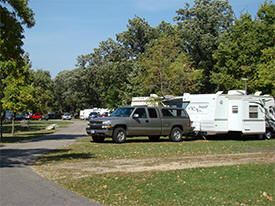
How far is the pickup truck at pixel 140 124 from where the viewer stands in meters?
19.0

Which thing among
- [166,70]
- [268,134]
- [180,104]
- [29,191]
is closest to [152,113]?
[180,104]

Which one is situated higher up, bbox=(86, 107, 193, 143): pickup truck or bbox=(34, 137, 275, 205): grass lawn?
bbox=(86, 107, 193, 143): pickup truck

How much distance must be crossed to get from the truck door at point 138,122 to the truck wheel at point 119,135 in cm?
38

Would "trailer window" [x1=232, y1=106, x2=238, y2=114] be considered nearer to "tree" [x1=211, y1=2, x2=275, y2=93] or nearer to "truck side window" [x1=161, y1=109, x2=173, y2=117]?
"truck side window" [x1=161, y1=109, x2=173, y2=117]

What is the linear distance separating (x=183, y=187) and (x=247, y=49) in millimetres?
35307

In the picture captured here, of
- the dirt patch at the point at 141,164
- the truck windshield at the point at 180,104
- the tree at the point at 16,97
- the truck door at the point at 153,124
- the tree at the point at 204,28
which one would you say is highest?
the tree at the point at 204,28

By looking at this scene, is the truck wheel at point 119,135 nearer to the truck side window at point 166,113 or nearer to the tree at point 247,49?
the truck side window at point 166,113

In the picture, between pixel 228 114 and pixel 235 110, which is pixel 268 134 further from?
pixel 228 114

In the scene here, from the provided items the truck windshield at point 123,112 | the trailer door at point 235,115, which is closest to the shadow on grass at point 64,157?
the truck windshield at point 123,112

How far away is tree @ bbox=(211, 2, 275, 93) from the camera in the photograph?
39.9 meters

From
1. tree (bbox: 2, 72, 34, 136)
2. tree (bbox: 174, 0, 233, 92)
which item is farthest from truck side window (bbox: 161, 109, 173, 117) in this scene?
tree (bbox: 174, 0, 233, 92)

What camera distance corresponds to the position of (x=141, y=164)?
11633 mm

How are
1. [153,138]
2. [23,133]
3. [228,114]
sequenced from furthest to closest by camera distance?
[23,133] < [228,114] < [153,138]

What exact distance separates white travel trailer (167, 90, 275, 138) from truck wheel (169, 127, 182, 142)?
1.60m
